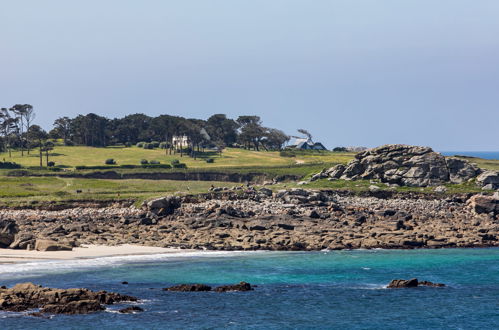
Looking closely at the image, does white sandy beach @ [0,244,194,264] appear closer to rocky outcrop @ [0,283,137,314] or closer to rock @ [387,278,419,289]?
rocky outcrop @ [0,283,137,314]

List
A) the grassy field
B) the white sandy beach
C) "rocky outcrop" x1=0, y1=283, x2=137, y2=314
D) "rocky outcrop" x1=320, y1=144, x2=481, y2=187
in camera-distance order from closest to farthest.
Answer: "rocky outcrop" x1=0, y1=283, x2=137, y2=314 < the white sandy beach < "rocky outcrop" x1=320, y1=144, x2=481, y2=187 < the grassy field

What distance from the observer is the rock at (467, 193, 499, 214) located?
84.6 metres

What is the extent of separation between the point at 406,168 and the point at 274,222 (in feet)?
105

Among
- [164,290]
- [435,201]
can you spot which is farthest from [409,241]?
[164,290]

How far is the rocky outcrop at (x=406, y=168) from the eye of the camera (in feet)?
325

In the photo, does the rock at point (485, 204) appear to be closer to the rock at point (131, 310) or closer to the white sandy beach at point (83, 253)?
the white sandy beach at point (83, 253)

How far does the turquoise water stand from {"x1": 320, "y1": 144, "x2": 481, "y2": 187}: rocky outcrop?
30507 mm

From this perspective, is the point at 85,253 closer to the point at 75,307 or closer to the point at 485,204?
the point at 75,307

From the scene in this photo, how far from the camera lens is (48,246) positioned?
215ft

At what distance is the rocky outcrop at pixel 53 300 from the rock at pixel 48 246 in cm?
1988

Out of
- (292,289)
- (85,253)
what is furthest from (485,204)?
(85,253)

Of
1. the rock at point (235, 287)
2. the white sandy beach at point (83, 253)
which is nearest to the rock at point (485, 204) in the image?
the white sandy beach at point (83, 253)

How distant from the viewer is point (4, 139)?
18225cm

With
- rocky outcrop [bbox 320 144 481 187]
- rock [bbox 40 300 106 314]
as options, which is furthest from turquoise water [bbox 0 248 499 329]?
rocky outcrop [bbox 320 144 481 187]
